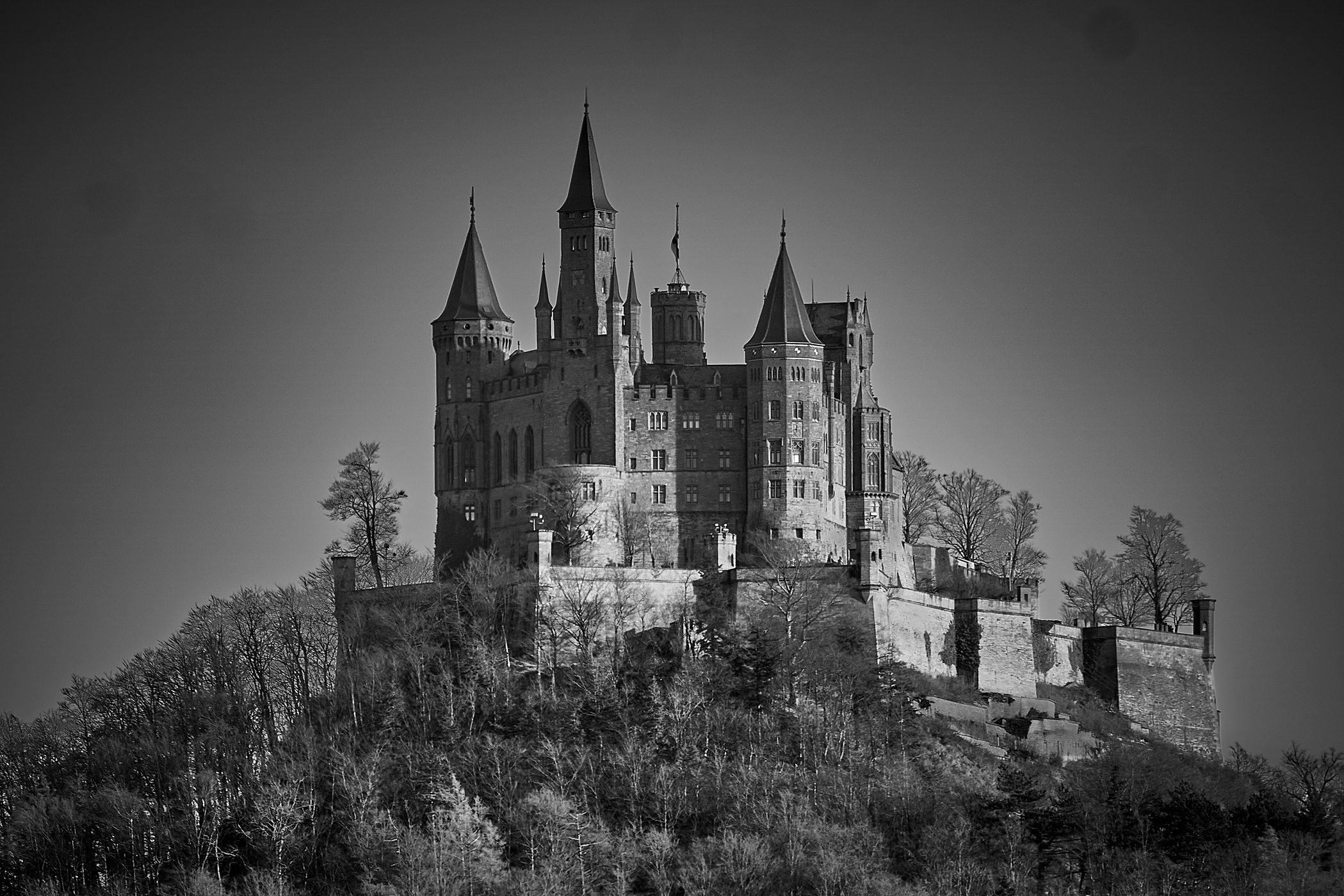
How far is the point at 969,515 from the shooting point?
111250 millimetres

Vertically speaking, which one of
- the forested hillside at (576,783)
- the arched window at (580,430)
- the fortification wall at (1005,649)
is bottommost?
the forested hillside at (576,783)

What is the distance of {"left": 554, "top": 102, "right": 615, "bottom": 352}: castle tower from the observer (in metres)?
100

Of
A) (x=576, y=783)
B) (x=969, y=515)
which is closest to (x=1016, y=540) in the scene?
(x=969, y=515)

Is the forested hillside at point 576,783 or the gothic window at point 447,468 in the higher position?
the gothic window at point 447,468

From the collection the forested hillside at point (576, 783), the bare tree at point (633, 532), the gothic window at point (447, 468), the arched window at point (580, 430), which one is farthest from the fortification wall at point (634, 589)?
the gothic window at point (447, 468)

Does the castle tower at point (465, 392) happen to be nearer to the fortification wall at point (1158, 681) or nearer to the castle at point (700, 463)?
the castle at point (700, 463)

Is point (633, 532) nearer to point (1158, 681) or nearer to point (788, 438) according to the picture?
point (788, 438)

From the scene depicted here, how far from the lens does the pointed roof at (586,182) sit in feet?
333

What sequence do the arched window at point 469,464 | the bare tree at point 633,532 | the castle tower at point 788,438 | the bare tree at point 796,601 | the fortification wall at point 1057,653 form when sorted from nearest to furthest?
the bare tree at point 796,601 < the fortification wall at point 1057,653 < the bare tree at point 633,532 < the castle tower at point 788,438 < the arched window at point 469,464

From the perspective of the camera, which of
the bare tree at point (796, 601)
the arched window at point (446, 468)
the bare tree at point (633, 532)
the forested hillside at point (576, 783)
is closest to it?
the forested hillside at point (576, 783)

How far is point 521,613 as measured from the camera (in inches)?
3494

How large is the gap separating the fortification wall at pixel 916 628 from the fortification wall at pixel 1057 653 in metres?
3.84

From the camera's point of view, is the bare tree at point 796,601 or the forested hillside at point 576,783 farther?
the bare tree at point 796,601

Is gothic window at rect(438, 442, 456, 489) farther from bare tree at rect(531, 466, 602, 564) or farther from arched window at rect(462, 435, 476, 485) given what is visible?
bare tree at rect(531, 466, 602, 564)
